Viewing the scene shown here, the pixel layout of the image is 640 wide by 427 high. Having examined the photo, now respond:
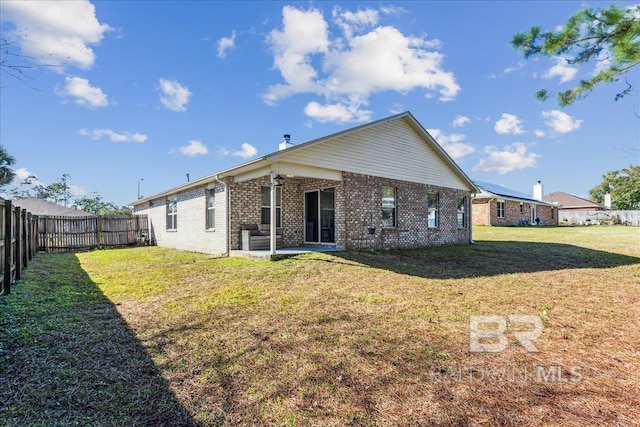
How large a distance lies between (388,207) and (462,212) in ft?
18.2

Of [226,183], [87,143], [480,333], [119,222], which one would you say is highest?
[87,143]

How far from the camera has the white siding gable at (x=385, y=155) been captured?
1002cm

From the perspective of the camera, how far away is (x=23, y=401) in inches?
98.2

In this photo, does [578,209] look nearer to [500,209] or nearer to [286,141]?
[500,209]

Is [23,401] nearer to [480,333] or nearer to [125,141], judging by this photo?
[480,333]

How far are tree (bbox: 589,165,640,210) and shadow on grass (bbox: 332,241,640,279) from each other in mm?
49022

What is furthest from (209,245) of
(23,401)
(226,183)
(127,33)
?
(23,401)

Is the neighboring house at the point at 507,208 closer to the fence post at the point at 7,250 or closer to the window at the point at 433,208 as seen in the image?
the window at the point at 433,208

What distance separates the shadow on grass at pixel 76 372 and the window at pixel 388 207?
9.21 metres

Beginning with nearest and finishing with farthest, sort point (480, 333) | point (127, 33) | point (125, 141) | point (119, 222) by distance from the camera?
point (480, 333), point (127, 33), point (119, 222), point (125, 141)

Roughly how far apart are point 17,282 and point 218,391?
6.54 m

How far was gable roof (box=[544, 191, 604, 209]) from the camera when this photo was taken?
159 ft

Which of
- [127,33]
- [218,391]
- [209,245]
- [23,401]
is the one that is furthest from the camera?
[209,245]

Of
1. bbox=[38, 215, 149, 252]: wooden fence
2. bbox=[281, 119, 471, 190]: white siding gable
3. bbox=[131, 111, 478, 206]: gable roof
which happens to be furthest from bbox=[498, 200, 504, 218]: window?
bbox=[38, 215, 149, 252]: wooden fence
